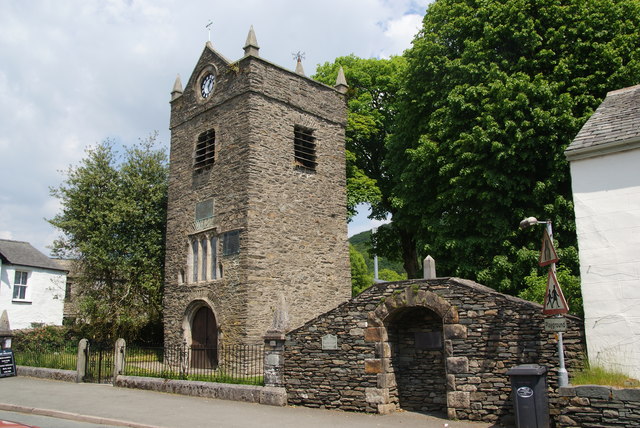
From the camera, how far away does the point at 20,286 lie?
2925cm

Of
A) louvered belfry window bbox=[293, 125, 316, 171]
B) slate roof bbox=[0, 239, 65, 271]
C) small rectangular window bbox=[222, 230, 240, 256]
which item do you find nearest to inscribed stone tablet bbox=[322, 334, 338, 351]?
small rectangular window bbox=[222, 230, 240, 256]

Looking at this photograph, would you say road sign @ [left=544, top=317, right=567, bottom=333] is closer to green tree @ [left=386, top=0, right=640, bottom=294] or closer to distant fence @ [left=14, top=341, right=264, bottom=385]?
green tree @ [left=386, top=0, right=640, bottom=294]

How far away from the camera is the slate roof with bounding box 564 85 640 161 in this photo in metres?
10.5

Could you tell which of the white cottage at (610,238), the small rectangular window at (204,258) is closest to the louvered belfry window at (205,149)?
the small rectangular window at (204,258)

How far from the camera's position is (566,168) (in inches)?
652

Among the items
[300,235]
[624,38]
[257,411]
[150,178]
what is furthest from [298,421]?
[150,178]

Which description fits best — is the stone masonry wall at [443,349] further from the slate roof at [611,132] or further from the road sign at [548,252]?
the slate roof at [611,132]

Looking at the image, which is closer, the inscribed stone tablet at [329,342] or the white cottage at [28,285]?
the inscribed stone tablet at [329,342]

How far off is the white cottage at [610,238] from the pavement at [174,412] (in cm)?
279

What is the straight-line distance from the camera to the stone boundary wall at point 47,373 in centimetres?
1808

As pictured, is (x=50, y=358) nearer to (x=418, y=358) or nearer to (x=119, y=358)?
(x=119, y=358)

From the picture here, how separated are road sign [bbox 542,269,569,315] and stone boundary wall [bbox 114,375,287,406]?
255 inches

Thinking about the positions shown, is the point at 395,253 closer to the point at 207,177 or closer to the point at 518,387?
the point at 207,177

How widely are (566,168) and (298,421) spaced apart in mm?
11286
